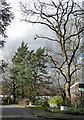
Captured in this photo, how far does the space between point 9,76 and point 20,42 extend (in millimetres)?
5954

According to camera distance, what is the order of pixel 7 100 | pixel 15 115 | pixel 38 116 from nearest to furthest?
pixel 38 116 < pixel 15 115 < pixel 7 100

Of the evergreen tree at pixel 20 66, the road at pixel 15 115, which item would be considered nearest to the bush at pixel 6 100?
the evergreen tree at pixel 20 66

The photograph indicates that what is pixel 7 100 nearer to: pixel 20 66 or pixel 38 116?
pixel 20 66

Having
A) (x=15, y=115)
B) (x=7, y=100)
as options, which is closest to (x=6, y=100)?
(x=7, y=100)

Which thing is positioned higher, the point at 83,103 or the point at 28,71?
the point at 28,71

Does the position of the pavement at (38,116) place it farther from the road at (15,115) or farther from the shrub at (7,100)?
the shrub at (7,100)

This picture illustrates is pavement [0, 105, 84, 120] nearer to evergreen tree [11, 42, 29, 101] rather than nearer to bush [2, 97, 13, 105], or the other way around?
evergreen tree [11, 42, 29, 101]

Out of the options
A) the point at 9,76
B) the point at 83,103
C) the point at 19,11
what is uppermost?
the point at 19,11

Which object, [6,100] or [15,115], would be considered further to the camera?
[6,100]

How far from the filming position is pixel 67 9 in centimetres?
1270

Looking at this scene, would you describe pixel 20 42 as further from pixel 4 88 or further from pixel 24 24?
pixel 24 24

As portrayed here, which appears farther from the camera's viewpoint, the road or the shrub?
the shrub

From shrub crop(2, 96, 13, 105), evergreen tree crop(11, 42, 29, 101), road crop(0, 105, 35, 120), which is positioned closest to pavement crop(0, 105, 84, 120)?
road crop(0, 105, 35, 120)

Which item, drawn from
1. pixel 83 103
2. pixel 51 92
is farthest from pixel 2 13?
pixel 51 92
